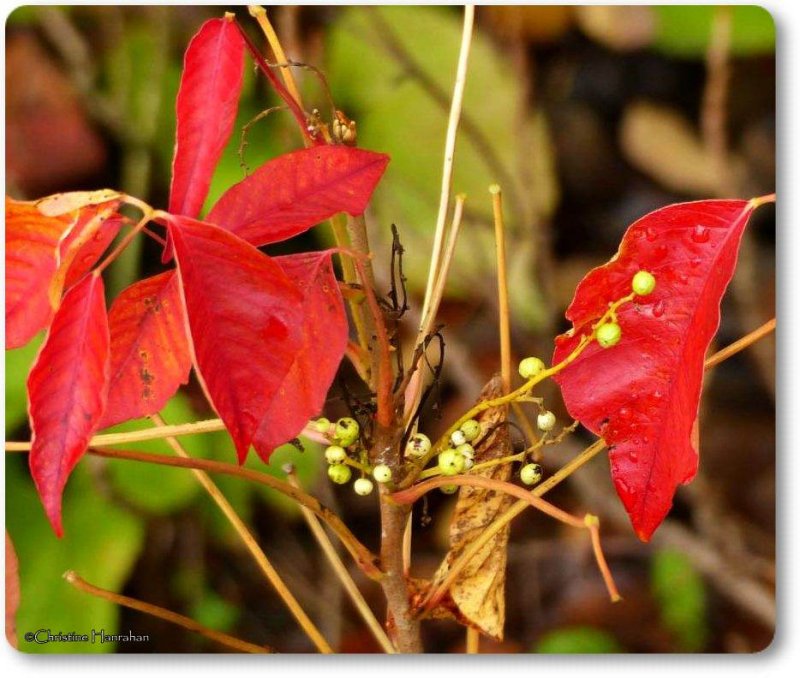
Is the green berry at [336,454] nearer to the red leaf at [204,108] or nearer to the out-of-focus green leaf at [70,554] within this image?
the red leaf at [204,108]

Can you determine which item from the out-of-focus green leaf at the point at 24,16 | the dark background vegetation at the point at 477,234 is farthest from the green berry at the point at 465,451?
the out-of-focus green leaf at the point at 24,16

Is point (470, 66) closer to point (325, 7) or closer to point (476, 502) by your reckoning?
point (325, 7)

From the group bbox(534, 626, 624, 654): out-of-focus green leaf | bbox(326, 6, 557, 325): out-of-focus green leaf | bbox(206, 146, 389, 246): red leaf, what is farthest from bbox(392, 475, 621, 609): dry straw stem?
bbox(326, 6, 557, 325): out-of-focus green leaf

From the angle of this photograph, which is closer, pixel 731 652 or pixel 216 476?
pixel 731 652

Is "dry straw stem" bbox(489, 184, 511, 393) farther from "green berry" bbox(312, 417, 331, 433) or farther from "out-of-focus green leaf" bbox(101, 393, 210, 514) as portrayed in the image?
"out-of-focus green leaf" bbox(101, 393, 210, 514)

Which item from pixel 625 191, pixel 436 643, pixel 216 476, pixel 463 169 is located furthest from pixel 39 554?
pixel 625 191

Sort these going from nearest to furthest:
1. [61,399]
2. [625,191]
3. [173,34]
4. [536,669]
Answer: [61,399], [536,669], [173,34], [625,191]

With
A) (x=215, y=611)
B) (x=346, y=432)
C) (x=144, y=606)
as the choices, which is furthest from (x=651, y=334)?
(x=215, y=611)

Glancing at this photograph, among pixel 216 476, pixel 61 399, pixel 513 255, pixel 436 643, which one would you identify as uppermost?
pixel 61 399
